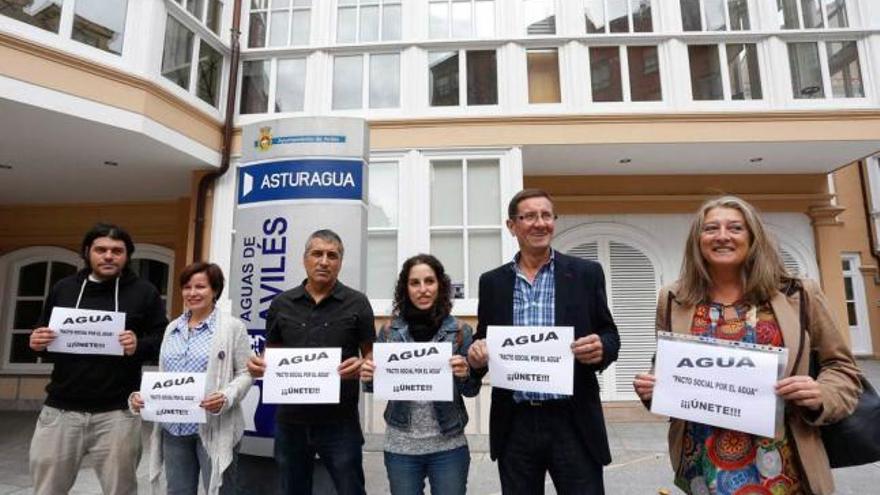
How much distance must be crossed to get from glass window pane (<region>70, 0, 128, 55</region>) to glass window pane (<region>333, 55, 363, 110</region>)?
2.88m

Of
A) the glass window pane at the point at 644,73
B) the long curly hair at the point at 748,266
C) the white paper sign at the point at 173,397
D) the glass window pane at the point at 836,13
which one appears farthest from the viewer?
the glass window pane at the point at 836,13

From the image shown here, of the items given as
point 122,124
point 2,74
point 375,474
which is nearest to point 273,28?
point 122,124

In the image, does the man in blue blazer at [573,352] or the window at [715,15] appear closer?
the man in blue blazer at [573,352]

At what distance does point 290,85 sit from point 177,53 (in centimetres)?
165

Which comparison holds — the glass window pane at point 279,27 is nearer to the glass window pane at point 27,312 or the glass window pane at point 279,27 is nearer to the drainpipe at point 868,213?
the glass window pane at point 27,312

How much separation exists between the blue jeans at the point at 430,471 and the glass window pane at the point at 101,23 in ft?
20.6

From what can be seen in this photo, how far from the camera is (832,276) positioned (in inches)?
341

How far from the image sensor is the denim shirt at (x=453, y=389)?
2.54m

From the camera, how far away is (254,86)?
8297 millimetres

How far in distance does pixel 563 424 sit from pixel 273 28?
27.0 feet

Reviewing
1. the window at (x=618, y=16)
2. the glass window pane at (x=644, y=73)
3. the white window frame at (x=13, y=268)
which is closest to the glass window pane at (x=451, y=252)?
the glass window pane at (x=644, y=73)

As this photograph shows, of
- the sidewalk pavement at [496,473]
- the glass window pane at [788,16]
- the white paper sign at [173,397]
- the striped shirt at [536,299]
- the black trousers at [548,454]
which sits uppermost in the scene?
the glass window pane at [788,16]

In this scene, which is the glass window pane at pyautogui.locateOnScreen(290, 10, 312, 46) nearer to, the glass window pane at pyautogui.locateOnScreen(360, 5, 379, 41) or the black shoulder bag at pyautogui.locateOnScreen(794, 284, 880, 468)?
the glass window pane at pyautogui.locateOnScreen(360, 5, 379, 41)

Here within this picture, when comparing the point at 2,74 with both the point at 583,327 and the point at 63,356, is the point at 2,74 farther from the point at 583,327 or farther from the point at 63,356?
the point at 583,327
